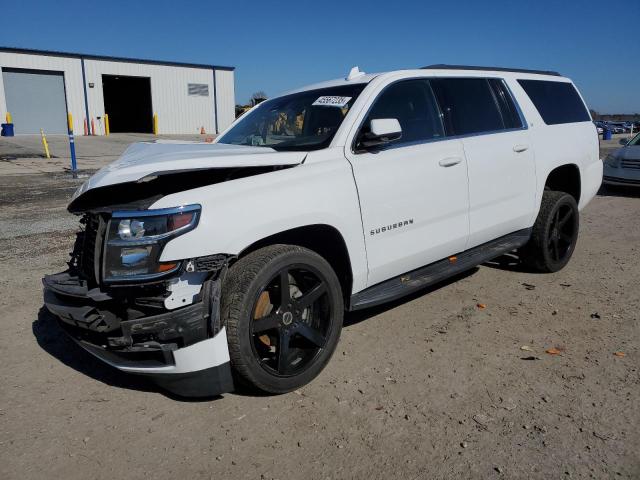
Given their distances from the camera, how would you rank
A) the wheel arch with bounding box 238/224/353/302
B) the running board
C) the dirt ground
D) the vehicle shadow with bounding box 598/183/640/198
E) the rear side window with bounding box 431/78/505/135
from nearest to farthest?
the dirt ground < the wheel arch with bounding box 238/224/353/302 < the running board < the rear side window with bounding box 431/78/505/135 < the vehicle shadow with bounding box 598/183/640/198

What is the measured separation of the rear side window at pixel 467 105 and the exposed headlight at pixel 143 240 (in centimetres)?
236

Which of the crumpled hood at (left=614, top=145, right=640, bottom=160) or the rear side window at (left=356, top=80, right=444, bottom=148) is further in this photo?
the crumpled hood at (left=614, top=145, right=640, bottom=160)

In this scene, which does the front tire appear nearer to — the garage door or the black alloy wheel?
the black alloy wheel

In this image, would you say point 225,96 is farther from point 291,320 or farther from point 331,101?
point 291,320

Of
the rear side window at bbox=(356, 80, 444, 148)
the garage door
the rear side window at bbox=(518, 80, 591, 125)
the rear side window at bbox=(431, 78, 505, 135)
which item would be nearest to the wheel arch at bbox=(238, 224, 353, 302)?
the rear side window at bbox=(356, 80, 444, 148)

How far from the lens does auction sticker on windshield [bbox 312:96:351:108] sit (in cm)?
365

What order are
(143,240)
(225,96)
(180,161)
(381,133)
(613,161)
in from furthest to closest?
1. (225,96)
2. (613,161)
3. (381,133)
4. (180,161)
5. (143,240)

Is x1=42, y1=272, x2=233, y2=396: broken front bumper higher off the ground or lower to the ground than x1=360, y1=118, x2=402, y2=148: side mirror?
lower

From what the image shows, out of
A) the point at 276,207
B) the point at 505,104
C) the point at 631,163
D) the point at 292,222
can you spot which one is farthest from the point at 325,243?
the point at 631,163

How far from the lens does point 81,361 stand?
352cm

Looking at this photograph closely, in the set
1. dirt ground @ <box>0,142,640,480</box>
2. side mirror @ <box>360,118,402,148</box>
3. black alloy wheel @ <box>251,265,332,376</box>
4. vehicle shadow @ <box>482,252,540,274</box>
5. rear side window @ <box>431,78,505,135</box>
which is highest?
rear side window @ <box>431,78,505,135</box>

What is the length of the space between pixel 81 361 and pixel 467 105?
3.50 metres

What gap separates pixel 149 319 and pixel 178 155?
1049mm

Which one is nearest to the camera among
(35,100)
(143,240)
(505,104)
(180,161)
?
(143,240)
